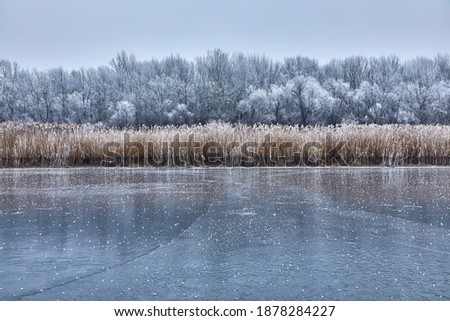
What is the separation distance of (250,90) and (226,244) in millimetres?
25041

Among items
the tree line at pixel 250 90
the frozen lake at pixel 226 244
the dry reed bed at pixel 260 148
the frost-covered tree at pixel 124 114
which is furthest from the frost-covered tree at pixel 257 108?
the frozen lake at pixel 226 244

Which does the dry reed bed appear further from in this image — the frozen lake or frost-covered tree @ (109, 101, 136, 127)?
frost-covered tree @ (109, 101, 136, 127)

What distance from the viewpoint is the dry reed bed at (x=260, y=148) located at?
1008cm

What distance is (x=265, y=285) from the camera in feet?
7.50

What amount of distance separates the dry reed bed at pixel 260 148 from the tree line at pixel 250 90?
8.81 metres

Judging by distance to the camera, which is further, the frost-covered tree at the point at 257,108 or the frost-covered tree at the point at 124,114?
the frost-covered tree at the point at 124,114

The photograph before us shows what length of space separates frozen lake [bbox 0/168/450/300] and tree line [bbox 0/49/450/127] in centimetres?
1508

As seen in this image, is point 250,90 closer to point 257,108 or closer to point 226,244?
point 257,108

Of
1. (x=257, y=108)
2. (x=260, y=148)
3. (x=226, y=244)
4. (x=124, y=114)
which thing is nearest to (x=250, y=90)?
(x=257, y=108)

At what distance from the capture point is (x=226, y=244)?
3094mm

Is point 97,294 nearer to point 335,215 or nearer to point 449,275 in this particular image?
point 449,275

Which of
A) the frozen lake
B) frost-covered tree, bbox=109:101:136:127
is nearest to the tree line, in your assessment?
frost-covered tree, bbox=109:101:136:127

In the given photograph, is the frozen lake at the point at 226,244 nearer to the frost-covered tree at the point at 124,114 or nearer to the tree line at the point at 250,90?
the tree line at the point at 250,90
